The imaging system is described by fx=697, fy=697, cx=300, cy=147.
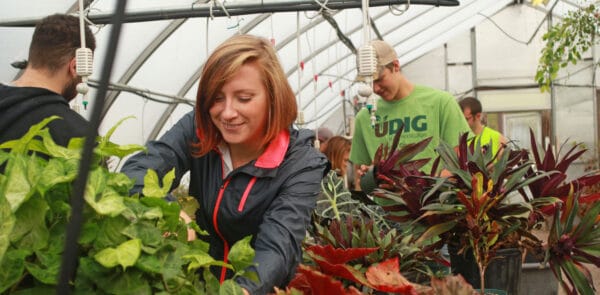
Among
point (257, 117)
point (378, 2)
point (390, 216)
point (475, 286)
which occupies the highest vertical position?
point (378, 2)

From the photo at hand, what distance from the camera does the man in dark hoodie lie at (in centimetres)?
207

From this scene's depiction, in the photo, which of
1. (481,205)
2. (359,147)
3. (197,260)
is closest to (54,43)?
(359,147)

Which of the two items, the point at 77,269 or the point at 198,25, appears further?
the point at 198,25

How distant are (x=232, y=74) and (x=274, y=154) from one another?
22 centimetres

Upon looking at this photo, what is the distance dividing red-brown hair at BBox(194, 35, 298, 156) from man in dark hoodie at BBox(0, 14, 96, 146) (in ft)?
1.93

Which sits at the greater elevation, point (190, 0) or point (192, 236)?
point (190, 0)

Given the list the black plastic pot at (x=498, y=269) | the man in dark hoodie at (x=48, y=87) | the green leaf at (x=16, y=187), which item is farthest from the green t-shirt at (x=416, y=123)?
the green leaf at (x=16, y=187)

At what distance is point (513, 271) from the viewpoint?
1392mm

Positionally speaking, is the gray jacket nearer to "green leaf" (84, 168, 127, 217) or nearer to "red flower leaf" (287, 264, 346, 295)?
"red flower leaf" (287, 264, 346, 295)

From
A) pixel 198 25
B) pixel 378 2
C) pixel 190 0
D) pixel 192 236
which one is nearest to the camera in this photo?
pixel 192 236

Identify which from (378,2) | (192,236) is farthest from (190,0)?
(192,236)

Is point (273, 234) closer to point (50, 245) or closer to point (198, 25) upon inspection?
point (50, 245)

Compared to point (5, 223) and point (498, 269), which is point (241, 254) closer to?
point (5, 223)

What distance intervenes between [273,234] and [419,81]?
484 inches
